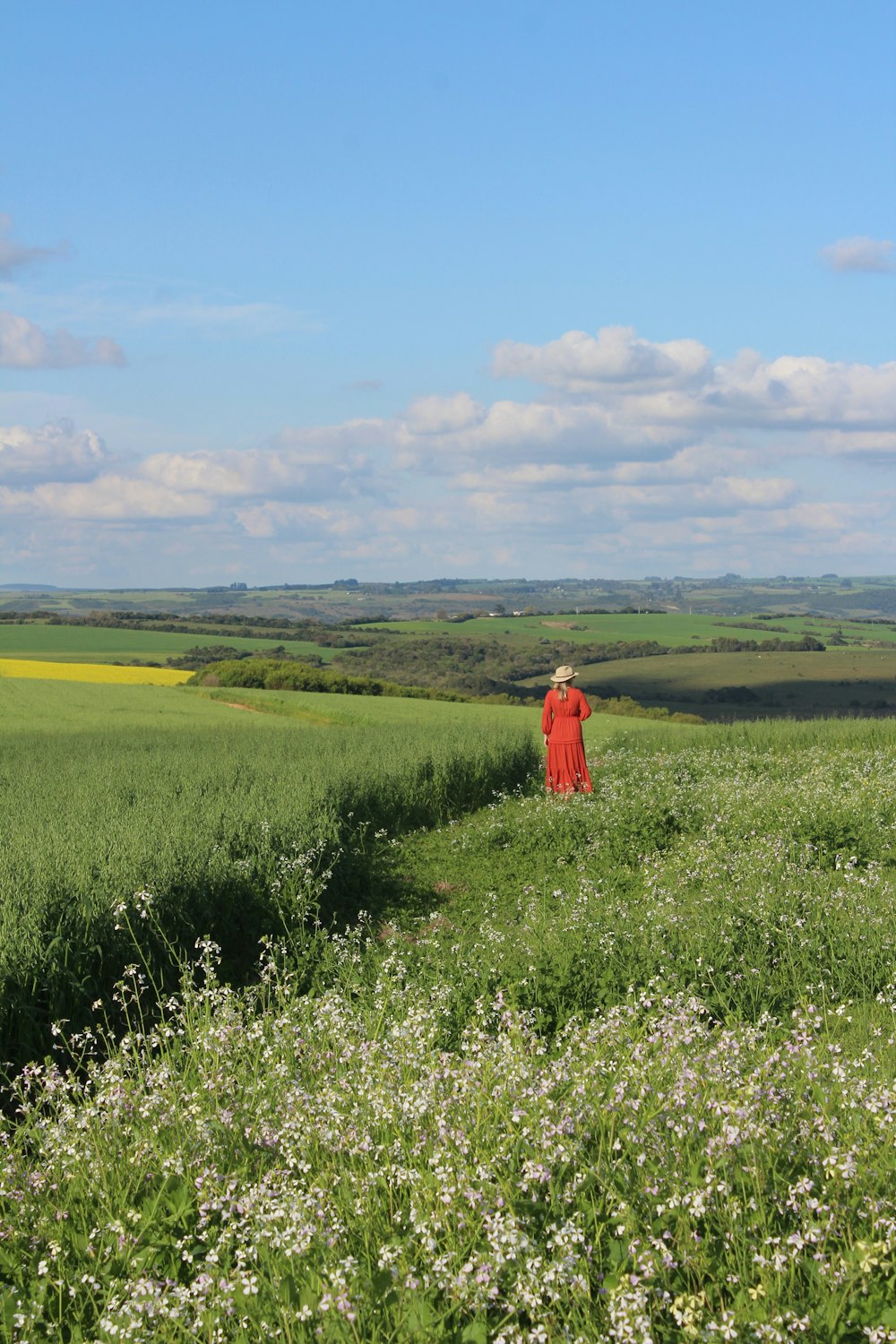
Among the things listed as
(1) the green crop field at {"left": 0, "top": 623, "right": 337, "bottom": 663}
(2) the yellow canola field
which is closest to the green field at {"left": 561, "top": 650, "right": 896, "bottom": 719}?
(1) the green crop field at {"left": 0, "top": 623, "right": 337, "bottom": 663}

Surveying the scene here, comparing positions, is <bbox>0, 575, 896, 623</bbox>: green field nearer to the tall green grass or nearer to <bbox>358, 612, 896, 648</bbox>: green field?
<bbox>358, 612, 896, 648</bbox>: green field

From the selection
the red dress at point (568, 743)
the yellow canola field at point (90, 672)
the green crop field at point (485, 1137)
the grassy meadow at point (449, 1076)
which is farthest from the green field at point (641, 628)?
the green crop field at point (485, 1137)

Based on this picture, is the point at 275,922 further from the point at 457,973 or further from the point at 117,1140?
the point at 117,1140

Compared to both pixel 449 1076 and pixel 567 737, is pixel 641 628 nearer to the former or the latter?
pixel 567 737

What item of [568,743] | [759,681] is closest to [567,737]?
[568,743]

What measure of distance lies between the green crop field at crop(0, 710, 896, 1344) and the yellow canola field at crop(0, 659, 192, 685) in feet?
157

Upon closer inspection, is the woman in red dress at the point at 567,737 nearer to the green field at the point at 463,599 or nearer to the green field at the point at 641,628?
the green field at the point at 641,628

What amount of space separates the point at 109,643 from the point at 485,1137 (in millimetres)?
83457

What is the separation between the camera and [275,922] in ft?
34.8

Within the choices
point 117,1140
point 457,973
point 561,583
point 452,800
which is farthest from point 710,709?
point 561,583

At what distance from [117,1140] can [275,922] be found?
5835 millimetres

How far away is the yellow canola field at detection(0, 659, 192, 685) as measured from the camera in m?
56.5

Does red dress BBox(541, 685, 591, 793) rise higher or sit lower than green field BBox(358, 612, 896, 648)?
lower

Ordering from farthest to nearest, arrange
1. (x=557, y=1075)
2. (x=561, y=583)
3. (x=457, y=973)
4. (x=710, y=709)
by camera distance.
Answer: (x=561, y=583), (x=710, y=709), (x=457, y=973), (x=557, y=1075)
